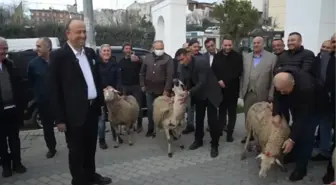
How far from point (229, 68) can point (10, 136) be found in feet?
12.2

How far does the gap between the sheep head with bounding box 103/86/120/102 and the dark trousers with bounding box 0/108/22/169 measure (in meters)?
1.42

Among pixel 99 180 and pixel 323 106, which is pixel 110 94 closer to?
pixel 99 180

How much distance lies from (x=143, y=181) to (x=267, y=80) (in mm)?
2673

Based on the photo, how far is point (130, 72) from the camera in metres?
6.38

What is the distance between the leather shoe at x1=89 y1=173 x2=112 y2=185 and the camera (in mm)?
4390

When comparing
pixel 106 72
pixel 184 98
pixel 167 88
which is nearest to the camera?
pixel 184 98

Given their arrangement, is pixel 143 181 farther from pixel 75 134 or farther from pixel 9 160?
pixel 9 160

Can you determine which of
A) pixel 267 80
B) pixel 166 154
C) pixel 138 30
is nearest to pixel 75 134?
pixel 166 154

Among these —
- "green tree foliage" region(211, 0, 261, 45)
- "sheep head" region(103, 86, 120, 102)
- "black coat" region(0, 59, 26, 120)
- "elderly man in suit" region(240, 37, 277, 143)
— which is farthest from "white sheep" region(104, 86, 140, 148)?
"green tree foliage" region(211, 0, 261, 45)

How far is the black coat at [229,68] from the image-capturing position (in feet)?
18.7

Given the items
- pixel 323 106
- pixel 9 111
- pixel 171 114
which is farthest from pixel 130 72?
pixel 323 106

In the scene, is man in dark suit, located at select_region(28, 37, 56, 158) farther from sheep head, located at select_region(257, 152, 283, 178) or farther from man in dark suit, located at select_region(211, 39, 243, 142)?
sheep head, located at select_region(257, 152, 283, 178)

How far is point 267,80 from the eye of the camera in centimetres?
545

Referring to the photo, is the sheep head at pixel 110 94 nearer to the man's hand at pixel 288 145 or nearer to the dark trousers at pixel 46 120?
the dark trousers at pixel 46 120
